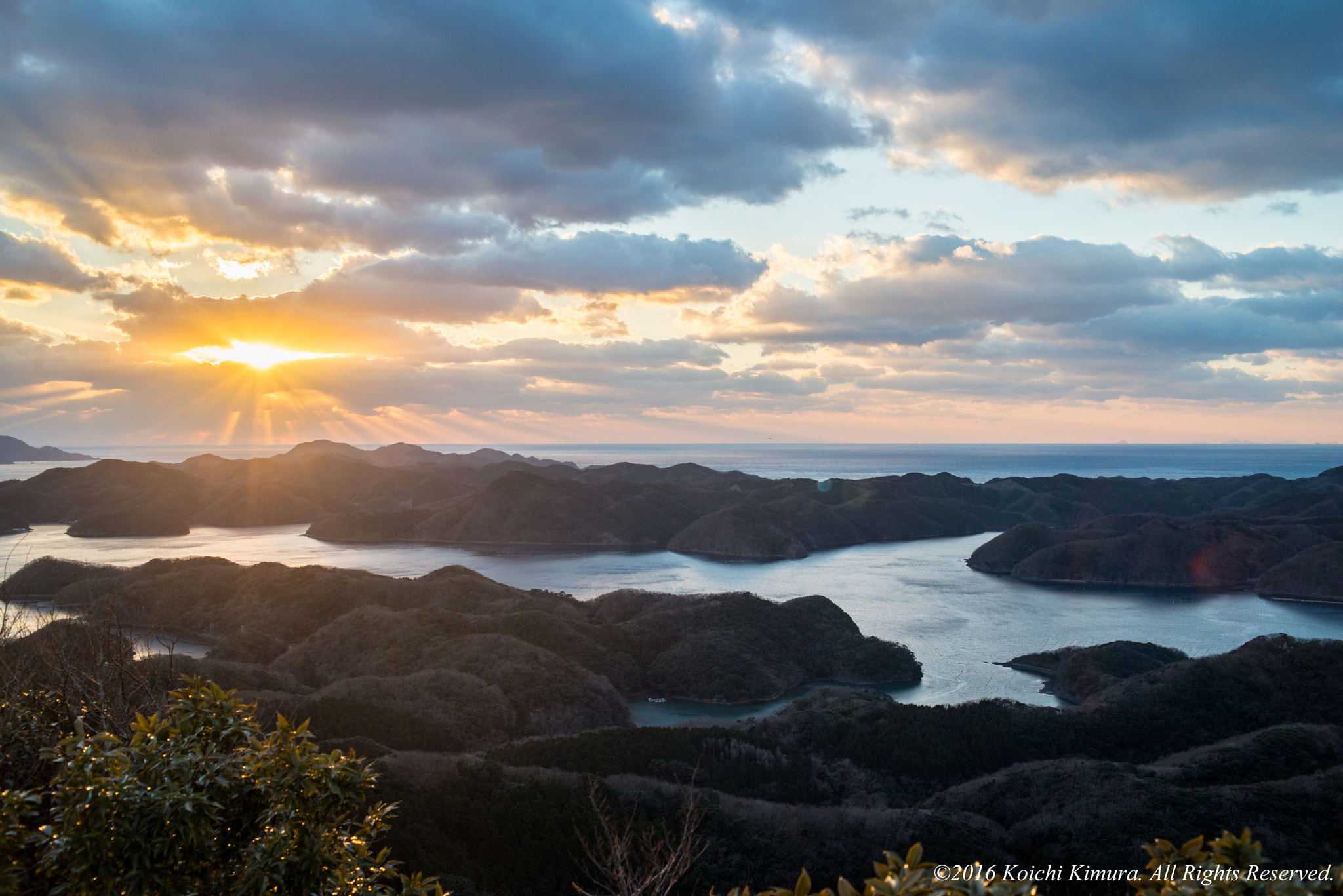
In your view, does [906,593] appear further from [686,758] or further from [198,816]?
[198,816]

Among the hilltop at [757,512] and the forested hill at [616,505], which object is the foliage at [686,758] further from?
the forested hill at [616,505]

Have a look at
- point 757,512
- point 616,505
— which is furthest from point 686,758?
point 616,505

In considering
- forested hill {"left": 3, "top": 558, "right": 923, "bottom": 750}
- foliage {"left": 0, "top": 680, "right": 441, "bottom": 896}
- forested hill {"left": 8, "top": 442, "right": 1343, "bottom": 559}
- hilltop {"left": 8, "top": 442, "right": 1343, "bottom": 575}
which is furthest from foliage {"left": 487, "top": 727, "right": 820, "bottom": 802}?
forested hill {"left": 8, "top": 442, "right": 1343, "bottom": 559}

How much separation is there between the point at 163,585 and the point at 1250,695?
276 ft

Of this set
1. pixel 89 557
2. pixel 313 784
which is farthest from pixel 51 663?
pixel 89 557

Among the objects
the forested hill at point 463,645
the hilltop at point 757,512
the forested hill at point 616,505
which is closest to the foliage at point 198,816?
the forested hill at point 463,645

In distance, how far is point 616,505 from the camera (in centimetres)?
14488

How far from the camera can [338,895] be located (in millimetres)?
6770

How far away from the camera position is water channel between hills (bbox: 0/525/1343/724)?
59.9 meters

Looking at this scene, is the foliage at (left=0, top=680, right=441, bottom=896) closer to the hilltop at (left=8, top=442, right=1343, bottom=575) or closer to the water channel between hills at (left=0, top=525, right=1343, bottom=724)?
the water channel between hills at (left=0, top=525, right=1343, bottom=724)

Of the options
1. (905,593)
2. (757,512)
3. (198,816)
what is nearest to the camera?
(198,816)

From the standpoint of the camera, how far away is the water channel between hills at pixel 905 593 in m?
59.9

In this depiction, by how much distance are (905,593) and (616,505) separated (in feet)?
222

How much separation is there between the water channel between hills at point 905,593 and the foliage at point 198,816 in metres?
42.6
